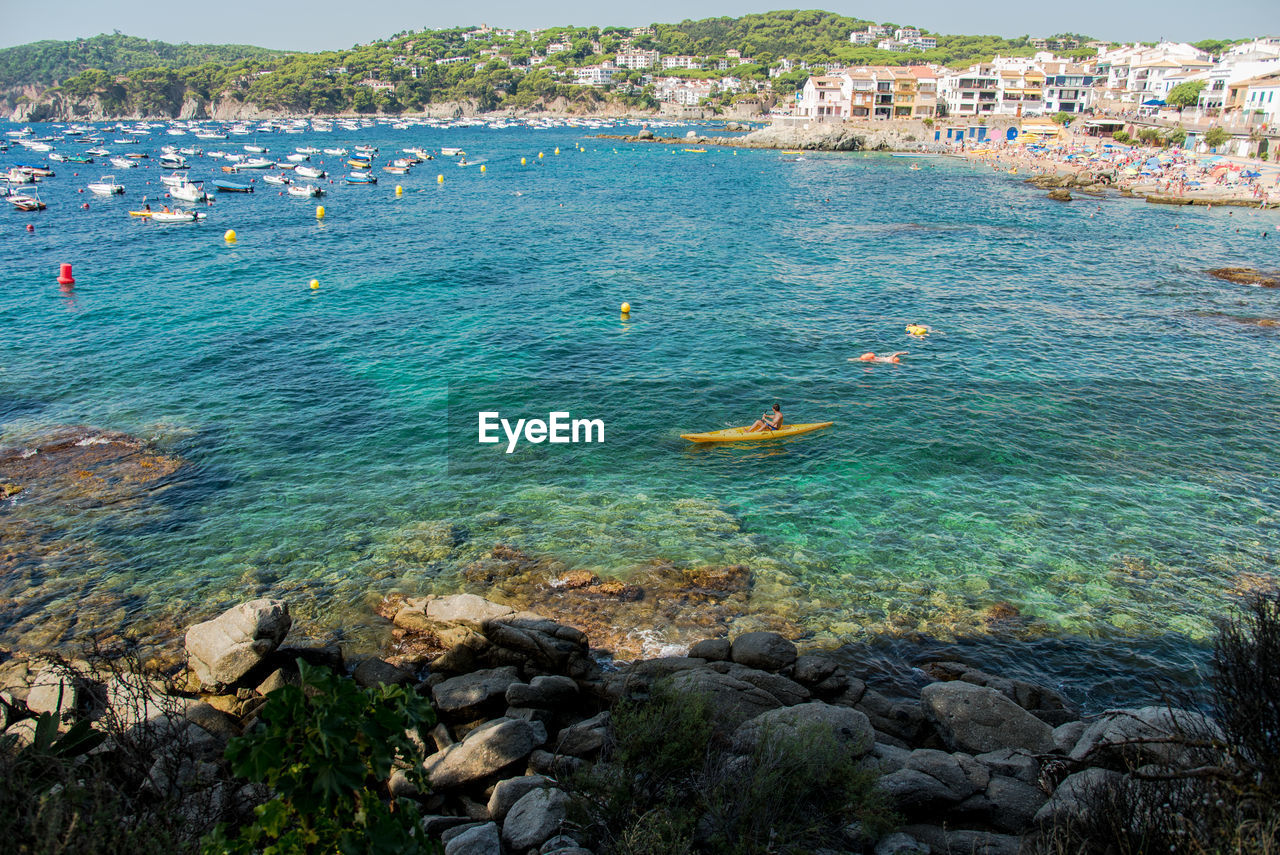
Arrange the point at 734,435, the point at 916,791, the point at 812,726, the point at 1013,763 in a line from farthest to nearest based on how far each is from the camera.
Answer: the point at 734,435 < the point at 1013,763 < the point at 812,726 < the point at 916,791

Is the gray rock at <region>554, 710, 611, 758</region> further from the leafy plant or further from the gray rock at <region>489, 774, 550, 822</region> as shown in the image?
the leafy plant

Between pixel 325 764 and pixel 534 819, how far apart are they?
402 centimetres

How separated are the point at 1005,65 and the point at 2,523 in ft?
614

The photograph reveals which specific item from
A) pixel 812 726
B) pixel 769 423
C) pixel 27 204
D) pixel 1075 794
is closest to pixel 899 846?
pixel 812 726

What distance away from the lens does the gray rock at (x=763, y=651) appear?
13523 millimetres

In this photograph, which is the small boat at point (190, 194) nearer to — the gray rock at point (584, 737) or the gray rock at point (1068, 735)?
the gray rock at point (584, 737)

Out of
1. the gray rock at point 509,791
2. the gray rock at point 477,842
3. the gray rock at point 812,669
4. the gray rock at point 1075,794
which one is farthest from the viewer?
the gray rock at point 812,669

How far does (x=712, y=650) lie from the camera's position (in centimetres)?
1385

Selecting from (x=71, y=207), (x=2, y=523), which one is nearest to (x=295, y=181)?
(x=71, y=207)

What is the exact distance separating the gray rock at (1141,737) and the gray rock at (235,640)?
12.8m

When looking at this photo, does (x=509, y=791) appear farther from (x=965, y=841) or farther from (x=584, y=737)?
(x=965, y=841)

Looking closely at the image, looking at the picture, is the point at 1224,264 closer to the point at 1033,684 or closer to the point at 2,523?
the point at 1033,684

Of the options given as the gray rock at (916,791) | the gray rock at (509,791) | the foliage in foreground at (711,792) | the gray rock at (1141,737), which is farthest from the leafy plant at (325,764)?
the gray rock at (1141,737)

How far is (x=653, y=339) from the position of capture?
3444 centimetres
